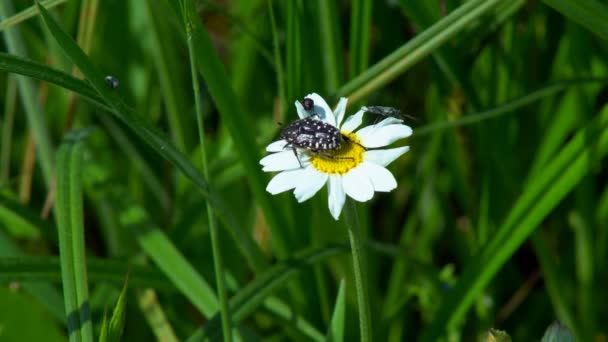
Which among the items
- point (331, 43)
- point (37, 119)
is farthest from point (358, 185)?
point (37, 119)

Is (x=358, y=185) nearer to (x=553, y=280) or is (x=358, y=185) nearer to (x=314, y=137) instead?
(x=314, y=137)

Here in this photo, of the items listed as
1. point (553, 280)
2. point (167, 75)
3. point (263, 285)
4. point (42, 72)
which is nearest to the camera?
point (42, 72)

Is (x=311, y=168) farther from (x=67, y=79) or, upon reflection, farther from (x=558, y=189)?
(x=558, y=189)

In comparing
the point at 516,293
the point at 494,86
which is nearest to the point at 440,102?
the point at 494,86

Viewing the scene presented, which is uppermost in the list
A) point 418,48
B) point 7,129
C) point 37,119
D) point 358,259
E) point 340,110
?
point 7,129

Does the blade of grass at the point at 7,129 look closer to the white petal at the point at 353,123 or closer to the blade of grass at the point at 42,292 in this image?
the blade of grass at the point at 42,292

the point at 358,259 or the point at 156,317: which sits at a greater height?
the point at 156,317

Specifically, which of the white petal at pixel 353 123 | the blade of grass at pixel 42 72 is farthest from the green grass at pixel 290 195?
the white petal at pixel 353 123
